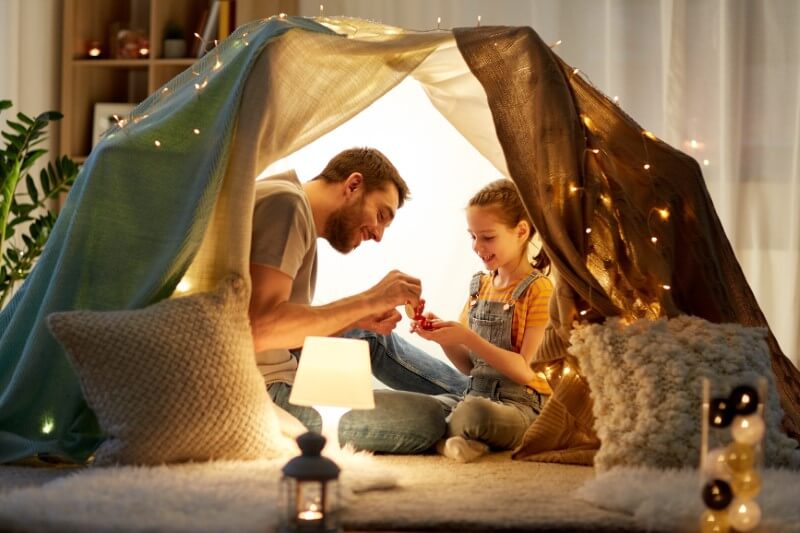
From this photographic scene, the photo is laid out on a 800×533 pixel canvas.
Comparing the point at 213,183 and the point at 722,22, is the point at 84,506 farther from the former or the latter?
the point at 722,22

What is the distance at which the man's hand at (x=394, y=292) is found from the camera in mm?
2783

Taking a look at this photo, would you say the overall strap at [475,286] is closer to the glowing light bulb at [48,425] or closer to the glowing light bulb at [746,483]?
the glowing light bulb at [48,425]

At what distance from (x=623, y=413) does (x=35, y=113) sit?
9.58ft

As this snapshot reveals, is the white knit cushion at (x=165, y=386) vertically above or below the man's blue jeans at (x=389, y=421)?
above

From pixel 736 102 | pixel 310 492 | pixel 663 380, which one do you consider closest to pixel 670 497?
pixel 663 380

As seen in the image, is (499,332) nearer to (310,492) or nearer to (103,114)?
(310,492)

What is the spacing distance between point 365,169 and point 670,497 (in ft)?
4.08

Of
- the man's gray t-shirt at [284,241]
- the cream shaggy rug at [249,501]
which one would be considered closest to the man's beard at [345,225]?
the man's gray t-shirt at [284,241]

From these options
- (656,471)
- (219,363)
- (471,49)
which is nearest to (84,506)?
(219,363)

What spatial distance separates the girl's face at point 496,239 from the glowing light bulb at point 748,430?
3.87 feet

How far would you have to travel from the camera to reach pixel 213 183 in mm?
2594

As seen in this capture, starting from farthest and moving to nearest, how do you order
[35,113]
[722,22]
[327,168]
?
1. [35,113]
2. [722,22]
3. [327,168]

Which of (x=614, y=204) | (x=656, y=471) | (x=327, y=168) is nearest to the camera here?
(x=656, y=471)

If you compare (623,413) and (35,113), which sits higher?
(35,113)
